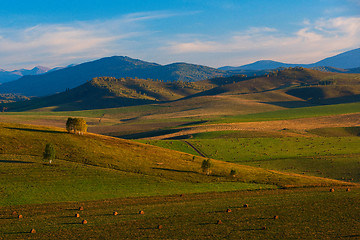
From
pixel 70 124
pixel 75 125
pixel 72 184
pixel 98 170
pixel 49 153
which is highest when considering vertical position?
pixel 70 124

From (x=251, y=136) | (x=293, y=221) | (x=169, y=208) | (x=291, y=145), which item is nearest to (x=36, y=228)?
(x=169, y=208)

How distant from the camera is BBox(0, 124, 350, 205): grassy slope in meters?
49.3

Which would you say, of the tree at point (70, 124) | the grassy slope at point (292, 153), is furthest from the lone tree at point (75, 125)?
the grassy slope at point (292, 153)

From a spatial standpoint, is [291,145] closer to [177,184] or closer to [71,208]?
[177,184]

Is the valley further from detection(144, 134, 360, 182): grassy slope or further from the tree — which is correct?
the tree

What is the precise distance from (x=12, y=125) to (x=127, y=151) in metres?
27.6

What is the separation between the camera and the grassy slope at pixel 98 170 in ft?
162

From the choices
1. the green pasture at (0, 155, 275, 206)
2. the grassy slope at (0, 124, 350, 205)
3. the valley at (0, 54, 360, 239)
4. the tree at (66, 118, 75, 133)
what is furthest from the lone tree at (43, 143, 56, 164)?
the tree at (66, 118, 75, 133)

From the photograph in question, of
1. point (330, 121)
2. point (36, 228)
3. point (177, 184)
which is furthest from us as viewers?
point (330, 121)

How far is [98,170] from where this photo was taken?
57.0 m

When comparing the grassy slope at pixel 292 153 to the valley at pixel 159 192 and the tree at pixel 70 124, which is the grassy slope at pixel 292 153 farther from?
the tree at pixel 70 124

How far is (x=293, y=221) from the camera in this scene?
33094 mm

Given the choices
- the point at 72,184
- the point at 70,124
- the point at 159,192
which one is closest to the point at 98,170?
the point at 72,184

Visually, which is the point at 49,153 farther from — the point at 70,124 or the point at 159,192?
the point at 159,192
